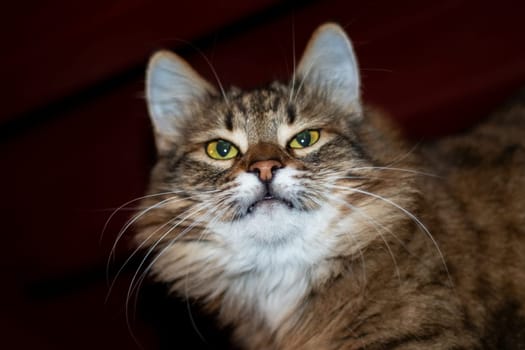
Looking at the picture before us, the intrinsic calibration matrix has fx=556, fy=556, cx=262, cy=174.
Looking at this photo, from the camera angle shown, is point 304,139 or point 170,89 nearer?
point 304,139

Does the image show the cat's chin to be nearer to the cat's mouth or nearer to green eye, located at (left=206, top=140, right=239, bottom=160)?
the cat's mouth

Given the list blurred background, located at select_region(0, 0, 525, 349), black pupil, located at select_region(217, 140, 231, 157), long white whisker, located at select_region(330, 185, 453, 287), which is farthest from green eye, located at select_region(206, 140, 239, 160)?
blurred background, located at select_region(0, 0, 525, 349)

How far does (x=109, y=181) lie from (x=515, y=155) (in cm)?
139

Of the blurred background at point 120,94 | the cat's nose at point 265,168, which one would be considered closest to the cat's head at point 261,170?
the cat's nose at point 265,168

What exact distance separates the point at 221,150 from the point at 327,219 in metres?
0.35

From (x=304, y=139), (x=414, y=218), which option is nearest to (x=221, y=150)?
(x=304, y=139)

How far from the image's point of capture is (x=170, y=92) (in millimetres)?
1661

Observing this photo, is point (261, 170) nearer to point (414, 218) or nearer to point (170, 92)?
point (414, 218)

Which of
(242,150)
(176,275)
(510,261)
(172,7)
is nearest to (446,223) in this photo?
(510,261)

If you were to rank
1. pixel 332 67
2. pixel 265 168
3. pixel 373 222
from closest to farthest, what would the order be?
pixel 265 168 → pixel 373 222 → pixel 332 67

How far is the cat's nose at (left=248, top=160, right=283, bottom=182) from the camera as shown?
1.26 metres

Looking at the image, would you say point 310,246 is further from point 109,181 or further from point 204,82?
point 109,181

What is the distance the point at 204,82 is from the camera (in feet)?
5.48

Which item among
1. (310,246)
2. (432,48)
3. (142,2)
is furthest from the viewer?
(432,48)
